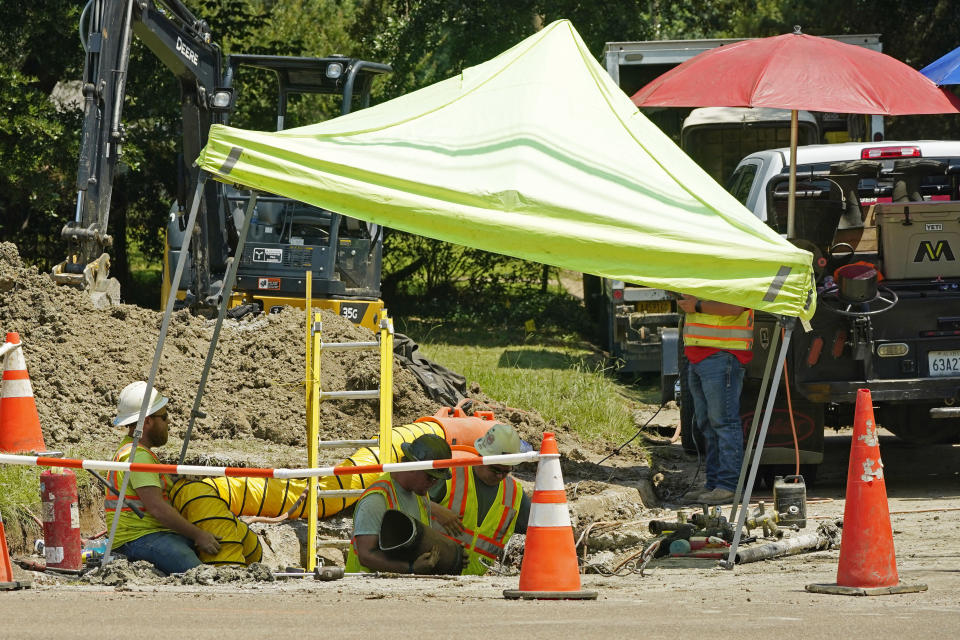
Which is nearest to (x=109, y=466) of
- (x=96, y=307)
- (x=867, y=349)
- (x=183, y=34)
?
(x=867, y=349)

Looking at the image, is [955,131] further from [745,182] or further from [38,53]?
[38,53]

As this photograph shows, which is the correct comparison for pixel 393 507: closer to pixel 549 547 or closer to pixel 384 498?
pixel 384 498

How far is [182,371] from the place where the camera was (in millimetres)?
11719

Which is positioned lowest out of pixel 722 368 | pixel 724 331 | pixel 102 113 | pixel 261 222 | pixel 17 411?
pixel 17 411

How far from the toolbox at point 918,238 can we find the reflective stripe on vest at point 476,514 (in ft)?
11.4

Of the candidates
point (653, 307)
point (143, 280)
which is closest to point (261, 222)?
point (653, 307)

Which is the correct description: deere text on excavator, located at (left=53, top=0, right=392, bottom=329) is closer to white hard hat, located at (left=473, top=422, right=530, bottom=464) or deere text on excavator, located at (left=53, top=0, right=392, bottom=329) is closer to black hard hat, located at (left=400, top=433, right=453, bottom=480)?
white hard hat, located at (left=473, top=422, right=530, bottom=464)

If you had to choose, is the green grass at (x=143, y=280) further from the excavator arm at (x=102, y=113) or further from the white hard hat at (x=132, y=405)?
the white hard hat at (x=132, y=405)

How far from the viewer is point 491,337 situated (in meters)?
19.8

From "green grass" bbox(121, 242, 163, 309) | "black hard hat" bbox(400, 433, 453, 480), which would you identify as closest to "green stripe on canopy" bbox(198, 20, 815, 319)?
"black hard hat" bbox(400, 433, 453, 480)

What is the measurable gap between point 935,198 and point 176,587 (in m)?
6.72

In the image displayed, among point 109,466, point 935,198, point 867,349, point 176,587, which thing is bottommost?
point 176,587

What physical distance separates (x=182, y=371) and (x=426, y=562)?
5.14 m

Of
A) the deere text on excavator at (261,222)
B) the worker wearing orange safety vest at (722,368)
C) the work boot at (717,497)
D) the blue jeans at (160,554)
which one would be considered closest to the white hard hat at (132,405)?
the blue jeans at (160,554)
